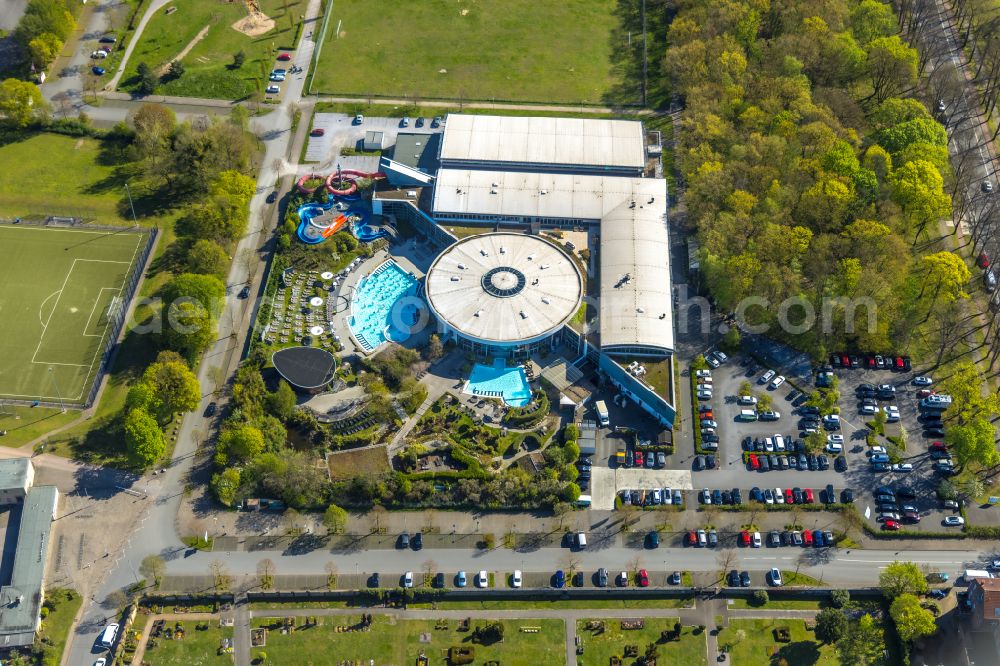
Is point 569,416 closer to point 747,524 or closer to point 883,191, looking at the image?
point 747,524

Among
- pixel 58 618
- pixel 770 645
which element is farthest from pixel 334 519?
pixel 770 645

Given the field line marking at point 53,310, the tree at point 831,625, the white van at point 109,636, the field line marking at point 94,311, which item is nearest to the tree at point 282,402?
the field line marking at point 94,311

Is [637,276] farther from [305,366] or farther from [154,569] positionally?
[154,569]

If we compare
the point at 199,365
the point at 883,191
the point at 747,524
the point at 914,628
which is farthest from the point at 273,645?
the point at 883,191

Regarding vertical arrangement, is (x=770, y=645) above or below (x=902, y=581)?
below

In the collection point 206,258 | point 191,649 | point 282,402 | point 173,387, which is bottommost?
point 191,649

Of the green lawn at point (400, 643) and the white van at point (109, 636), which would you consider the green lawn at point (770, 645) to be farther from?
the white van at point (109, 636)
